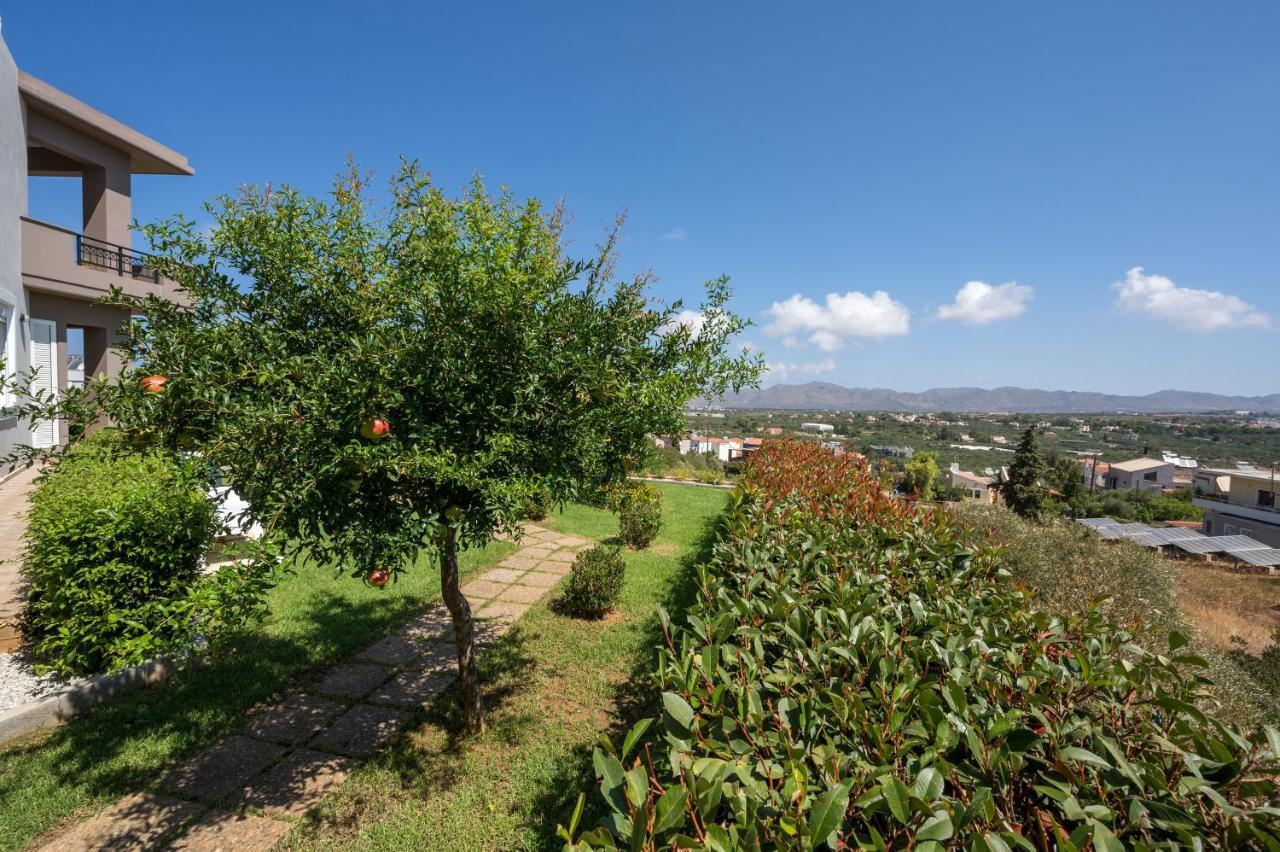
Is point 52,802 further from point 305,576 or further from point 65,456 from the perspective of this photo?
point 305,576

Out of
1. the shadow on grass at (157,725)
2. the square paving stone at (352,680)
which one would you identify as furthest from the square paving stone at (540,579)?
the square paving stone at (352,680)

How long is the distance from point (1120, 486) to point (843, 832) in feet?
312

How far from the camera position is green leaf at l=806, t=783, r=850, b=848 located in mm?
1394

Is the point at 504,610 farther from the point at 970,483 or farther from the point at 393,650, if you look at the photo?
the point at 970,483

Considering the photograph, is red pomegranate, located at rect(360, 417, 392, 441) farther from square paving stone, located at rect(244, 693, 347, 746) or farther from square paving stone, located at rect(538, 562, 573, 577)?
square paving stone, located at rect(538, 562, 573, 577)

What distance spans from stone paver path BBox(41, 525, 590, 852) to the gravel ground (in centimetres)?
168

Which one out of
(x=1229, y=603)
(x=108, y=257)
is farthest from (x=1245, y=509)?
(x=108, y=257)

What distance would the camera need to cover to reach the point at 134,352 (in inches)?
121

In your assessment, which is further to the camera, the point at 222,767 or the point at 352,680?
the point at 352,680

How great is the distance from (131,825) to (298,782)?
87cm

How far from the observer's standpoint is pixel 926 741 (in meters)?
1.86

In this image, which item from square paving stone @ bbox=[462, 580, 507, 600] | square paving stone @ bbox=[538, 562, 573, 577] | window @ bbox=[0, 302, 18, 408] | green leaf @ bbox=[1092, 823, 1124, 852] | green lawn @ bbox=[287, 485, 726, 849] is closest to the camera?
green leaf @ bbox=[1092, 823, 1124, 852]

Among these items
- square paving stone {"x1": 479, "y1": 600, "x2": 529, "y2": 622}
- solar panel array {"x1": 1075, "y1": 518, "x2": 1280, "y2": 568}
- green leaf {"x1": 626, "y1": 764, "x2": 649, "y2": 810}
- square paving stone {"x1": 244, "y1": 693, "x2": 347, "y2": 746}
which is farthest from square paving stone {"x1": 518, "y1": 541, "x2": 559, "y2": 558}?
solar panel array {"x1": 1075, "y1": 518, "x2": 1280, "y2": 568}

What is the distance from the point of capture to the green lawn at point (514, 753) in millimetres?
3471
